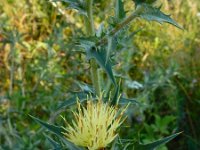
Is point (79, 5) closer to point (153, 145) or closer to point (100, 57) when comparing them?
point (100, 57)

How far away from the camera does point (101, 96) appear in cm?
108

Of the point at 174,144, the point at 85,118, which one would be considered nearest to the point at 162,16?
the point at 85,118

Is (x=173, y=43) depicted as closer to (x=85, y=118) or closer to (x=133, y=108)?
(x=133, y=108)

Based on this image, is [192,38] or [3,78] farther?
[192,38]

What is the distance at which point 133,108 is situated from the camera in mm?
2895

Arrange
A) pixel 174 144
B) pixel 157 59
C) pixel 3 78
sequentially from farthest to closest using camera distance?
pixel 157 59
pixel 3 78
pixel 174 144

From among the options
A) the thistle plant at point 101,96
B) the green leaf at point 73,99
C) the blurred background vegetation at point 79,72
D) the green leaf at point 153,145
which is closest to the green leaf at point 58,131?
the thistle plant at point 101,96

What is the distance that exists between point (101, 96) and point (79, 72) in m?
1.64

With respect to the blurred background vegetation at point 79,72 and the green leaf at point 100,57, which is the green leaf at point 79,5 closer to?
the green leaf at point 100,57

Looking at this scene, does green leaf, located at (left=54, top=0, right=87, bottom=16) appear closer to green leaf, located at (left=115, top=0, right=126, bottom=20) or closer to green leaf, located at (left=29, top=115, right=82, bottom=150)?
green leaf, located at (left=115, top=0, right=126, bottom=20)

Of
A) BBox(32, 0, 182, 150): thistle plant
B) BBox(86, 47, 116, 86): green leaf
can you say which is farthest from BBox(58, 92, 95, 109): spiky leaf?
BBox(86, 47, 116, 86): green leaf

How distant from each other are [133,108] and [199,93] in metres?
0.63

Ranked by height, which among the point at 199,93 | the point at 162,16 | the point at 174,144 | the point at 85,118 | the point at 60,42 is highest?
the point at 162,16

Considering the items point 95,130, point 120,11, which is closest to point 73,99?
point 120,11
